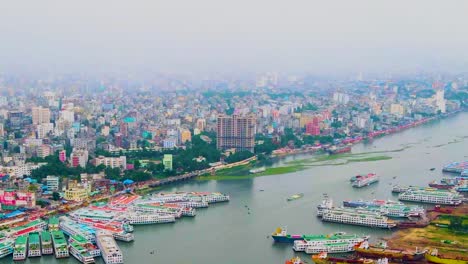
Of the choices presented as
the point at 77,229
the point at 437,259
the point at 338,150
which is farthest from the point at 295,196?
the point at 338,150

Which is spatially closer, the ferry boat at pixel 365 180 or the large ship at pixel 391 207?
the large ship at pixel 391 207

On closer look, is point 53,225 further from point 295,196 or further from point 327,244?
point 295,196

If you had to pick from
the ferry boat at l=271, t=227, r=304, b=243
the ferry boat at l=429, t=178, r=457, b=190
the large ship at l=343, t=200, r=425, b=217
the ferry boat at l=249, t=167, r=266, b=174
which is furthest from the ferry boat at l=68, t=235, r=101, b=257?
the ferry boat at l=429, t=178, r=457, b=190

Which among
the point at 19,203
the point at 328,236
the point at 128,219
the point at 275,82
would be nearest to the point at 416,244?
the point at 328,236

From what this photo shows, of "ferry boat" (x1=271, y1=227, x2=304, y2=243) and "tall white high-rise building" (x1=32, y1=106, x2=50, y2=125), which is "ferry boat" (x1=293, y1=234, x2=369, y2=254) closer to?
"ferry boat" (x1=271, y1=227, x2=304, y2=243)

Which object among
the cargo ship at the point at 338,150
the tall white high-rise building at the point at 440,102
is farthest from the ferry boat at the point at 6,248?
the tall white high-rise building at the point at 440,102

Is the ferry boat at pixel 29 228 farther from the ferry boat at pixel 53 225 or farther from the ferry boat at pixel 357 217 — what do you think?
the ferry boat at pixel 357 217
